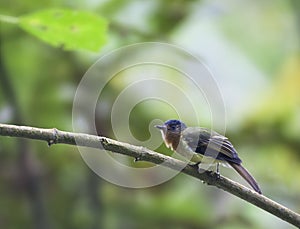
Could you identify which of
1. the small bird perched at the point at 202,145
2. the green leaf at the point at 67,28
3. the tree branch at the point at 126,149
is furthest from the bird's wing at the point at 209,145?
the green leaf at the point at 67,28

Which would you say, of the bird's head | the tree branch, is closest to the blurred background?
the bird's head

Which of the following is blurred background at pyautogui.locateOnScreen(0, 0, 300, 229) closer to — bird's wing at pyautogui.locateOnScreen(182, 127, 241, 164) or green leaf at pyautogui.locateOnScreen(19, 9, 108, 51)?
green leaf at pyautogui.locateOnScreen(19, 9, 108, 51)

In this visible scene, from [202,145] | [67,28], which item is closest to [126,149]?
[202,145]

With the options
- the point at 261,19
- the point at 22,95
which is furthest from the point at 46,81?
the point at 261,19

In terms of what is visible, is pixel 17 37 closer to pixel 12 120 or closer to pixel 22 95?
pixel 22 95

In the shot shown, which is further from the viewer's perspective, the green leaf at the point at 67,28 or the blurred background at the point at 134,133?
the blurred background at the point at 134,133

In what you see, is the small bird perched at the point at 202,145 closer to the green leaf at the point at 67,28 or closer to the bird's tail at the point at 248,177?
the bird's tail at the point at 248,177
